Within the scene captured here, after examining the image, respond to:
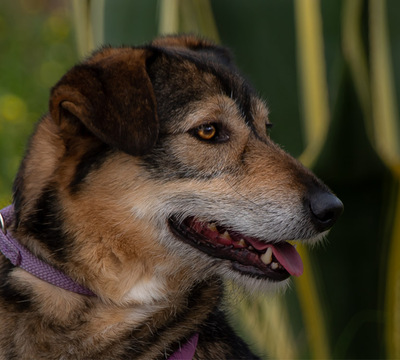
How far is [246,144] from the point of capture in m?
3.39

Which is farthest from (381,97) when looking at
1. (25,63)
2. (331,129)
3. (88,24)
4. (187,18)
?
(25,63)

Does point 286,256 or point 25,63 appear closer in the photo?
point 286,256

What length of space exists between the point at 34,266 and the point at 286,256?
0.99 meters

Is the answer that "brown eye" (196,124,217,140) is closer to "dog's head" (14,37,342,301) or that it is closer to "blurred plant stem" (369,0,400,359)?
"dog's head" (14,37,342,301)

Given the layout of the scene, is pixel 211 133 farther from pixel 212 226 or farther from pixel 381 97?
pixel 381 97

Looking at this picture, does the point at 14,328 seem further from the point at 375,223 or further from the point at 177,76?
the point at 375,223

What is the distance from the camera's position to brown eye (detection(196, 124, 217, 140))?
329 centimetres

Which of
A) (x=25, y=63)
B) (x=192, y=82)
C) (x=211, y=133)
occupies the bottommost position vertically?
(x=25, y=63)

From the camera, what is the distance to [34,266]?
3137 millimetres

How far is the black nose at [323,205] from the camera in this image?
3197 millimetres

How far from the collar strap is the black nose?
A: 904mm

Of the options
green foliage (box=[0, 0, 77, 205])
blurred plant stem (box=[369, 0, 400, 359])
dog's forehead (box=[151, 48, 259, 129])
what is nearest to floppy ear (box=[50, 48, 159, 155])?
dog's forehead (box=[151, 48, 259, 129])

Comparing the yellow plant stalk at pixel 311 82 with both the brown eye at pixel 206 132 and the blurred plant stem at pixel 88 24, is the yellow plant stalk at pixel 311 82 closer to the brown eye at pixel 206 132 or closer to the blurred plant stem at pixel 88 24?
the blurred plant stem at pixel 88 24

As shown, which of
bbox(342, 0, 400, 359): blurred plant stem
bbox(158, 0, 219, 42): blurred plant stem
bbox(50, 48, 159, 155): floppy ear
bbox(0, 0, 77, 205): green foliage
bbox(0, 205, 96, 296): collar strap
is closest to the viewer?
bbox(50, 48, 159, 155): floppy ear
